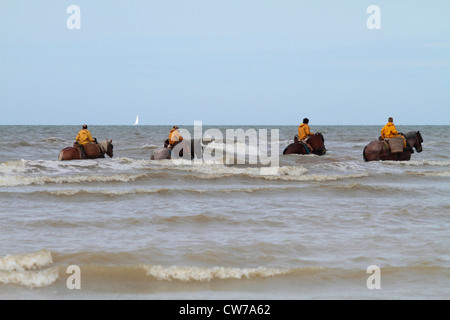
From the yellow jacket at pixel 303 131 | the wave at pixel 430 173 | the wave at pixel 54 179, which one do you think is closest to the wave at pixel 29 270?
the wave at pixel 54 179

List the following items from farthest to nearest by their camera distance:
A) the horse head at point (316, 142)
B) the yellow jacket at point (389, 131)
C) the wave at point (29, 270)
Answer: the horse head at point (316, 142)
the yellow jacket at point (389, 131)
the wave at point (29, 270)

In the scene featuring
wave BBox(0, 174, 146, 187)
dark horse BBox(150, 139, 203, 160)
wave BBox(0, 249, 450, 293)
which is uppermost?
dark horse BBox(150, 139, 203, 160)

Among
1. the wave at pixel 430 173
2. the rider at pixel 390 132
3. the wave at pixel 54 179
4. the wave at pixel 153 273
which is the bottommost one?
the wave at pixel 153 273

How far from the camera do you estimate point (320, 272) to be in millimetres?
6680

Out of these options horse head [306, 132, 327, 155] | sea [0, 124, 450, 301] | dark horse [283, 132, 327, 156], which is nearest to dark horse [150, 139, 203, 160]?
dark horse [283, 132, 327, 156]

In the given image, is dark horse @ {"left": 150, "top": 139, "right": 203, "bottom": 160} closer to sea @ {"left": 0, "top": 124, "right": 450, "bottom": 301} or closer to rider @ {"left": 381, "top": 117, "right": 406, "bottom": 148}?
sea @ {"left": 0, "top": 124, "right": 450, "bottom": 301}

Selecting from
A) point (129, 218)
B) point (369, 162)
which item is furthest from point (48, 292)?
point (369, 162)

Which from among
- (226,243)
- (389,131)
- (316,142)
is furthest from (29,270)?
(316,142)

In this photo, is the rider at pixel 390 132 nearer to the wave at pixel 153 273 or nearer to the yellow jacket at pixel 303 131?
the yellow jacket at pixel 303 131

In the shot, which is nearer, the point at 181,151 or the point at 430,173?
the point at 430,173

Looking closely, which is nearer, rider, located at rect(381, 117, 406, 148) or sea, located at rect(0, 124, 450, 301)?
sea, located at rect(0, 124, 450, 301)

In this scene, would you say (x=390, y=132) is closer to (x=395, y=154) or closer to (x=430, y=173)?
(x=395, y=154)

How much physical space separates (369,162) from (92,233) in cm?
1534
